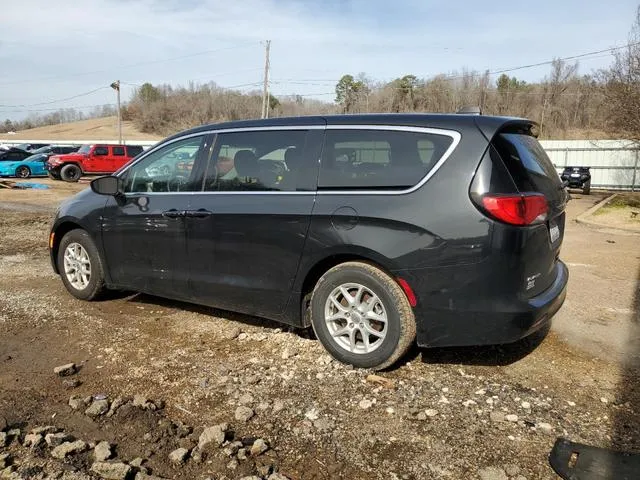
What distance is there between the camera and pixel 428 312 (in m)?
3.56

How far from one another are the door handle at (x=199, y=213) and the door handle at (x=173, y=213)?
0.06 meters

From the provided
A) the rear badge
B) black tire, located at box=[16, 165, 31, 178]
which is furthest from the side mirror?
black tire, located at box=[16, 165, 31, 178]

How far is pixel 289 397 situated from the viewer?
11.5 feet

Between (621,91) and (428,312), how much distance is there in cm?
1779

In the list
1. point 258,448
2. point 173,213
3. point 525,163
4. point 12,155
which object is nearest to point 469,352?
point 525,163

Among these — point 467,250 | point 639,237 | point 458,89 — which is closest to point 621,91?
point 639,237

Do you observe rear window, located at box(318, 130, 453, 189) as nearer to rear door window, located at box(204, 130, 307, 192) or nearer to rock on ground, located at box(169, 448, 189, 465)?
rear door window, located at box(204, 130, 307, 192)

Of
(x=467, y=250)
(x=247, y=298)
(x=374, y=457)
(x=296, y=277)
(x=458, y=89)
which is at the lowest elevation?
(x=374, y=457)

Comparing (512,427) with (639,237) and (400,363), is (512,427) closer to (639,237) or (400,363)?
(400,363)

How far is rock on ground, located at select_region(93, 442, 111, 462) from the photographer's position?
9.07 ft

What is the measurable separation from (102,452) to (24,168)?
1161 inches

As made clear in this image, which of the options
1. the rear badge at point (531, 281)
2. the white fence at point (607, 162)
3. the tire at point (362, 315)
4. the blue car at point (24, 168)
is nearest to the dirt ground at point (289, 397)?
the tire at point (362, 315)

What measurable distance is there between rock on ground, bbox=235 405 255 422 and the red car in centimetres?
2703

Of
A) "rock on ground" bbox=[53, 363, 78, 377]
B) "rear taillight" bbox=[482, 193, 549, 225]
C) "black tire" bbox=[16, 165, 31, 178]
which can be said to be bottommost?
"black tire" bbox=[16, 165, 31, 178]
